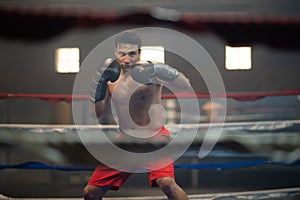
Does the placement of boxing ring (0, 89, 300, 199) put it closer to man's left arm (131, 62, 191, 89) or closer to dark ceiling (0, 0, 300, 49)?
man's left arm (131, 62, 191, 89)

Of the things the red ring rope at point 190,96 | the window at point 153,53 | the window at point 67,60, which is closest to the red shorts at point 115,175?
the red ring rope at point 190,96

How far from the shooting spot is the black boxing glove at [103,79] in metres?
2.00

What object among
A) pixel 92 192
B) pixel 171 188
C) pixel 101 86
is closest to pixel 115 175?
pixel 92 192

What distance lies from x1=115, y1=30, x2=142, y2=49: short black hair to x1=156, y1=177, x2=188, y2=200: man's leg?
19.5 inches

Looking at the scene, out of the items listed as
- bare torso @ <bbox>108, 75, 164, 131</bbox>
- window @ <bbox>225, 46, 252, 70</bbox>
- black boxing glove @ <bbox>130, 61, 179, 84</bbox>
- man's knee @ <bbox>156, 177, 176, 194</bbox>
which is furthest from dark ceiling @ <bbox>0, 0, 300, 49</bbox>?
man's knee @ <bbox>156, 177, 176, 194</bbox>

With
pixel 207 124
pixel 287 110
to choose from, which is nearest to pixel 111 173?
pixel 207 124

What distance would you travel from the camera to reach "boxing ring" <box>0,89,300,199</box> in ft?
6.51

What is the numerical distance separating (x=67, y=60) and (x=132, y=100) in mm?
306

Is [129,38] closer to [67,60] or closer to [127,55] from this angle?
[127,55]

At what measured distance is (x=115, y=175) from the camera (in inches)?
81.0

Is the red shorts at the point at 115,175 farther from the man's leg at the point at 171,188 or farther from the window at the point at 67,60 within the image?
the window at the point at 67,60

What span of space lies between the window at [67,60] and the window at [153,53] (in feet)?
0.76

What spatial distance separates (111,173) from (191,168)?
0.99ft

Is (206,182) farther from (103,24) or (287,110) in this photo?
(103,24)
